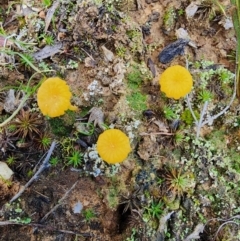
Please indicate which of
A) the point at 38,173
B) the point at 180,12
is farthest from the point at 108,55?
the point at 38,173

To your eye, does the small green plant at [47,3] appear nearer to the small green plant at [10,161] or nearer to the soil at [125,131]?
the soil at [125,131]

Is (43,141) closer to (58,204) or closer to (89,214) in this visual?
(58,204)

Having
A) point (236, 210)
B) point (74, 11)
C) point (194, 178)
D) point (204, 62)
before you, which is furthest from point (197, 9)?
point (236, 210)

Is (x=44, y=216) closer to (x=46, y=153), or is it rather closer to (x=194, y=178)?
(x=46, y=153)

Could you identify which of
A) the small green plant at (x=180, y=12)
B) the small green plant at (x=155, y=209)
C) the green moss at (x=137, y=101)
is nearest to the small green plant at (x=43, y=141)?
the green moss at (x=137, y=101)

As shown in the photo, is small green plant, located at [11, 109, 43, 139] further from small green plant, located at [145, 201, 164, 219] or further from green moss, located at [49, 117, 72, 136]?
small green plant, located at [145, 201, 164, 219]

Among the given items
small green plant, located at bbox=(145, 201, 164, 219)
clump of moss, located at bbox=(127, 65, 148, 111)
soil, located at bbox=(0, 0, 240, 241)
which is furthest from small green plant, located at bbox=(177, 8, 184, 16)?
small green plant, located at bbox=(145, 201, 164, 219)
